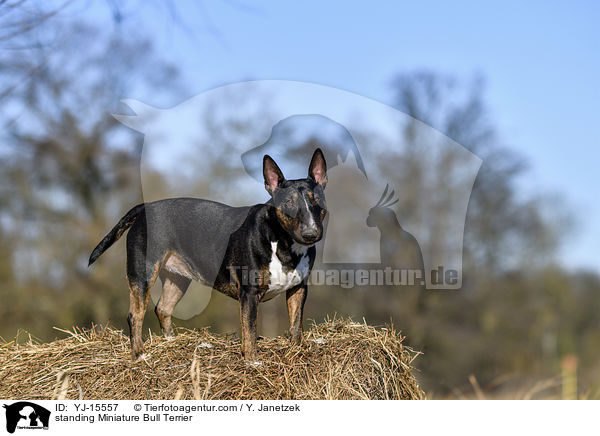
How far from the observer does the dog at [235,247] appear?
3736mm

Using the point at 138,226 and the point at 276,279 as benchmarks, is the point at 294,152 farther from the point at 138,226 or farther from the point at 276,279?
the point at 138,226

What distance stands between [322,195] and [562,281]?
19.2 m

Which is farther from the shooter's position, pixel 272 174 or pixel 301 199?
pixel 272 174

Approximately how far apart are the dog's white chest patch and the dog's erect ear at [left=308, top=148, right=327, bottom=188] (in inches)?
20.5

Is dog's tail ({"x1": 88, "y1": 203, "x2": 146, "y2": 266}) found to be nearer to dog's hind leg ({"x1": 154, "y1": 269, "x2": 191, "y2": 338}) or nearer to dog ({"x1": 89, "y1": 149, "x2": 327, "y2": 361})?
dog ({"x1": 89, "y1": 149, "x2": 327, "y2": 361})

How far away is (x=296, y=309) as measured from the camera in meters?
4.24

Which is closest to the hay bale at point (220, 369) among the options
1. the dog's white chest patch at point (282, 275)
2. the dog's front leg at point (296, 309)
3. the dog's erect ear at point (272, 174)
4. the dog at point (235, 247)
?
the dog's front leg at point (296, 309)

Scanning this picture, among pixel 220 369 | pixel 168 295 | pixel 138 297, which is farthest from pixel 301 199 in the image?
pixel 168 295

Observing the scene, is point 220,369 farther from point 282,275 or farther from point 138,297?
point 138,297
